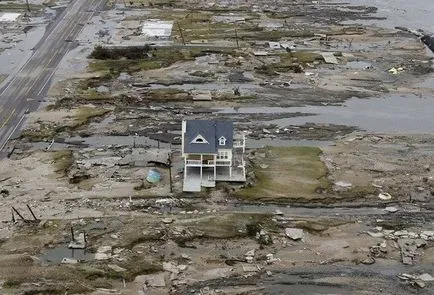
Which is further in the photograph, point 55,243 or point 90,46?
point 90,46

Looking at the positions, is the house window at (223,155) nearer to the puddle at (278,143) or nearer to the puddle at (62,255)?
the puddle at (278,143)

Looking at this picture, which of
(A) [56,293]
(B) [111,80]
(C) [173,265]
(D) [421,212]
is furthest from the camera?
(B) [111,80]

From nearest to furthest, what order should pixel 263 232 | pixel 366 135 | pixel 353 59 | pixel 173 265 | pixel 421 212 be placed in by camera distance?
pixel 173 265 → pixel 263 232 → pixel 421 212 → pixel 366 135 → pixel 353 59

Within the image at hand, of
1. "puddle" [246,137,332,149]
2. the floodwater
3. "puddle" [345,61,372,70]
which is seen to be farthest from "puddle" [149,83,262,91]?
the floodwater

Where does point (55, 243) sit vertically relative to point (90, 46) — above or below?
below

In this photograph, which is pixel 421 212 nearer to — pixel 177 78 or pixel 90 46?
pixel 177 78

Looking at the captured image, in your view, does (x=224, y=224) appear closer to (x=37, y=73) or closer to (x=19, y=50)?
(x=37, y=73)

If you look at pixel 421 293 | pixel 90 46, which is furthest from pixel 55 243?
pixel 90 46
